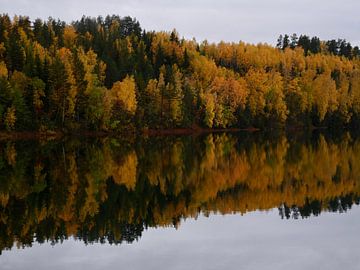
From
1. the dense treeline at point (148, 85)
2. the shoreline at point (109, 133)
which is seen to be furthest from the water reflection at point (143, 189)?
the dense treeline at point (148, 85)

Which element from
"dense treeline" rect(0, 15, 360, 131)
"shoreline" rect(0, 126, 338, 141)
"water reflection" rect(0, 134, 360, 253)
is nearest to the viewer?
"water reflection" rect(0, 134, 360, 253)

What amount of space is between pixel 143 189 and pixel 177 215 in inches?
295

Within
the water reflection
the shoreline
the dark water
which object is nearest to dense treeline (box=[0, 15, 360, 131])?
the shoreline

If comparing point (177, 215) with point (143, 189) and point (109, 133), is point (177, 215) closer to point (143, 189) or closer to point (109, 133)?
point (143, 189)

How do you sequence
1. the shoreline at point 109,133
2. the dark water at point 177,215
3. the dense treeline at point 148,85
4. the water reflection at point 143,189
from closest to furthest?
the dark water at point 177,215 < the water reflection at point 143,189 < the shoreline at point 109,133 < the dense treeline at point 148,85

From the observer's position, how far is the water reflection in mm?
23312

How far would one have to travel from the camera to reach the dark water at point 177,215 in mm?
18625

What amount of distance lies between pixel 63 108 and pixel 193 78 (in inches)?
1873

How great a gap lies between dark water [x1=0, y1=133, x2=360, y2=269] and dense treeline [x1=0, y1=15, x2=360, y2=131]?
38757 millimetres

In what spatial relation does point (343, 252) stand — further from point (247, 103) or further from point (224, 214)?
point (247, 103)

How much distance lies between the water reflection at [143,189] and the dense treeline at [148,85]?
30499mm

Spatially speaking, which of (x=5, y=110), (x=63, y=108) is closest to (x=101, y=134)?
(x=63, y=108)

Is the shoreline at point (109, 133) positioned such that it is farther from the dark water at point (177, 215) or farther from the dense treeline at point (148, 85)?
the dark water at point (177, 215)

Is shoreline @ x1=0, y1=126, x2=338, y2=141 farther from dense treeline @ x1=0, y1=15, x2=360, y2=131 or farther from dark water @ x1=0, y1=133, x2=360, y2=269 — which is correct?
dark water @ x1=0, y1=133, x2=360, y2=269
